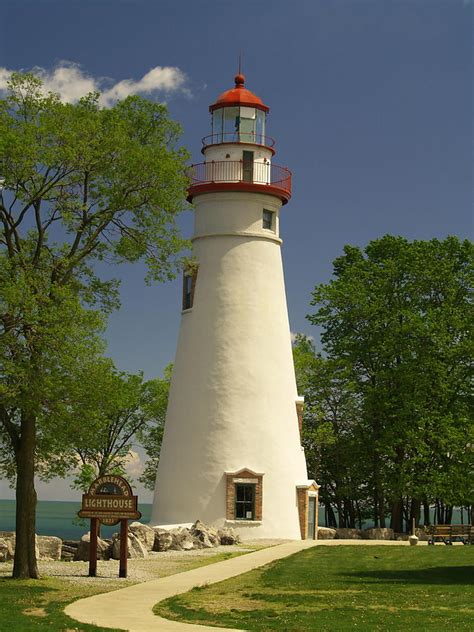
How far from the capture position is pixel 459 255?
52.8m

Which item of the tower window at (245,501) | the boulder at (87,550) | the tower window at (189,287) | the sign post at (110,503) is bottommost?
the boulder at (87,550)

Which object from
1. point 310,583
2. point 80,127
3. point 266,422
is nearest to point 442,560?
point 310,583

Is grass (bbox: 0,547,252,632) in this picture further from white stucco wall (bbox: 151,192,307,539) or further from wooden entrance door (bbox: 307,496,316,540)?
wooden entrance door (bbox: 307,496,316,540)

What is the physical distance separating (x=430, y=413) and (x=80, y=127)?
90.9ft

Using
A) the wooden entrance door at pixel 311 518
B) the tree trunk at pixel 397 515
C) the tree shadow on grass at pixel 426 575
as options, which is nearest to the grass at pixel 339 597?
the tree shadow on grass at pixel 426 575

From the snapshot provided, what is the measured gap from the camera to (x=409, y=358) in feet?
164

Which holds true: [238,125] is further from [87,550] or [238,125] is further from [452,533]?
[87,550]

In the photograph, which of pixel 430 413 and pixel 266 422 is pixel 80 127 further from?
pixel 430 413

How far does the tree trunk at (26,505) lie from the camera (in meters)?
24.6

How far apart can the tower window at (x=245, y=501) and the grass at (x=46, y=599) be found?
1248 centimetres

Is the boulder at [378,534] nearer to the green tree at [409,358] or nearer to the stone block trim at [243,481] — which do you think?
the green tree at [409,358]

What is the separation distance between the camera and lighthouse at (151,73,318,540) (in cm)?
4128

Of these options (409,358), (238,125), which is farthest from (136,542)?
(409,358)

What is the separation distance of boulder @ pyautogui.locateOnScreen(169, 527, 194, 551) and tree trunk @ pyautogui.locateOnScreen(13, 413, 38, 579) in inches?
423
